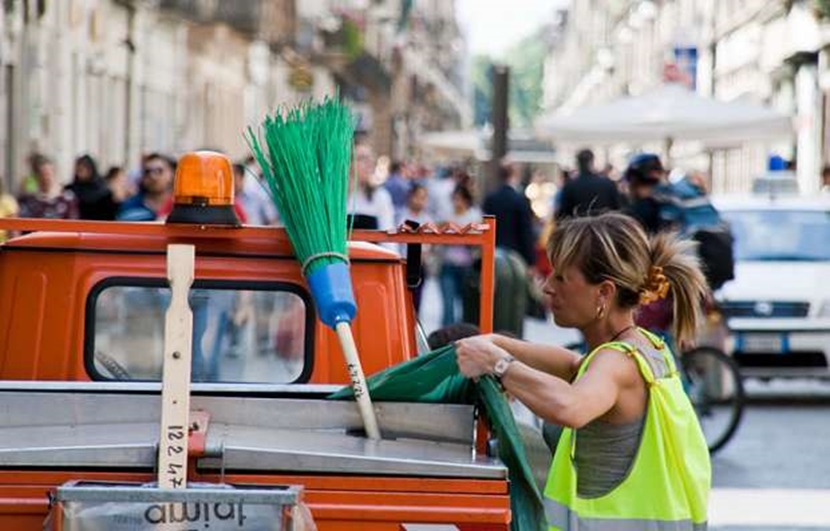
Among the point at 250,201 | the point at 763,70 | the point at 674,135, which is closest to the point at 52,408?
the point at 250,201

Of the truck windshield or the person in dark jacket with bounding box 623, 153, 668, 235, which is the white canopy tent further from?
the person in dark jacket with bounding box 623, 153, 668, 235

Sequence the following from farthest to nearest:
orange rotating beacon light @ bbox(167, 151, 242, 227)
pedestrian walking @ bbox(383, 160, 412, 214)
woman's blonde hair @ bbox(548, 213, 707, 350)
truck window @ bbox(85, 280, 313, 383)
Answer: pedestrian walking @ bbox(383, 160, 412, 214) → truck window @ bbox(85, 280, 313, 383) → orange rotating beacon light @ bbox(167, 151, 242, 227) → woman's blonde hair @ bbox(548, 213, 707, 350)

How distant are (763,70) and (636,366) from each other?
1953 inches

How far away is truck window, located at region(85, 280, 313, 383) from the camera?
611 cm

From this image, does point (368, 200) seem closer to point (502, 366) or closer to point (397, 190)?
point (397, 190)

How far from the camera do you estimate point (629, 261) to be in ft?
15.9

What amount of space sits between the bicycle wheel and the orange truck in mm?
6003

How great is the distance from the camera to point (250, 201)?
19953 millimetres

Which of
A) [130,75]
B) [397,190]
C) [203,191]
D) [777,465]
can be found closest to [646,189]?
[777,465]

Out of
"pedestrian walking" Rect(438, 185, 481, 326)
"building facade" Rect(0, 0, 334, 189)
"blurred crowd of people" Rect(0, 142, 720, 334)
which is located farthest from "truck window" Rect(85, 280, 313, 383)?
"building facade" Rect(0, 0, 334, 189)

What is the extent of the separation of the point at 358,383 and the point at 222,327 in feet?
6.80

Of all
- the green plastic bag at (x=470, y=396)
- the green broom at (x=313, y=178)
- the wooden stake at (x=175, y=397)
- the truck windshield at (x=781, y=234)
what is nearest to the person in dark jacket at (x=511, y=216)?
the truck windshield at (x=781, y=234)

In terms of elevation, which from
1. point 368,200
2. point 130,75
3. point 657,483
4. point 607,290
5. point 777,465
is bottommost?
point 777,465

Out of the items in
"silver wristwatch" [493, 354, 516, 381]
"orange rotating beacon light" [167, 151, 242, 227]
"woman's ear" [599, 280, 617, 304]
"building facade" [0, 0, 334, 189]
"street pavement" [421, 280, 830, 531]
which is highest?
"building facade" [0, 0, 334, 189]
